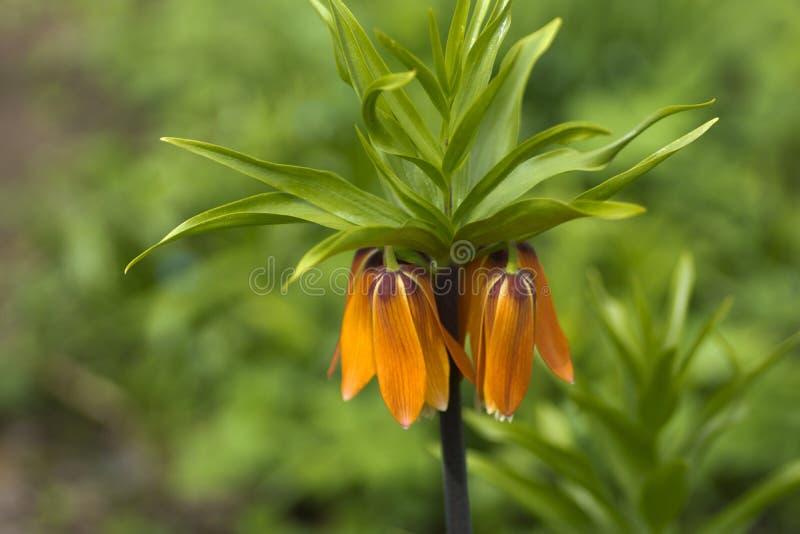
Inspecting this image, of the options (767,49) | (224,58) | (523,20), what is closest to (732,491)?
(767,49)

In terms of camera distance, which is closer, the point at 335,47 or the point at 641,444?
the point at 335,47

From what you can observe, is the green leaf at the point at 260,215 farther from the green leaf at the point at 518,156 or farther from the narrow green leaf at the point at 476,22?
the narrow green leaf at the point at 476,22

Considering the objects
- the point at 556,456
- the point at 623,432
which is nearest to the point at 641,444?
the point at 623,432

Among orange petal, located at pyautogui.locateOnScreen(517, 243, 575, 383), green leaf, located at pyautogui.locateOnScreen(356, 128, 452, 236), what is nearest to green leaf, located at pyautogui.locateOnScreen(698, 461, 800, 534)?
orange petal, located at pyautogui.locateOnScreen(517, 243, 575, 383)

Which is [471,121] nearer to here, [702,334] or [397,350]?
[397,350]

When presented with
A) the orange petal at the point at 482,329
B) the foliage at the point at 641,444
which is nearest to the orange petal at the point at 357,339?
the orange petal at the point at 482,329

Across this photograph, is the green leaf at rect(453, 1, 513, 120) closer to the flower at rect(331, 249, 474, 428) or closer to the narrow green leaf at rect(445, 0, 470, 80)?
the narrow green leaf at rect(445, 0, 470, 80)
